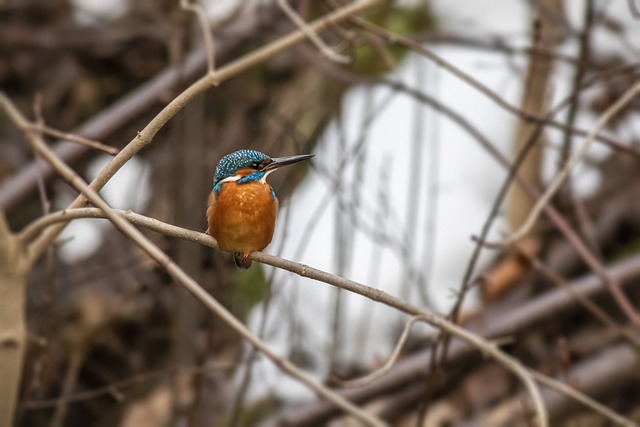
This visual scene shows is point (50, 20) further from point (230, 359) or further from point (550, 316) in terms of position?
point (550, 316)

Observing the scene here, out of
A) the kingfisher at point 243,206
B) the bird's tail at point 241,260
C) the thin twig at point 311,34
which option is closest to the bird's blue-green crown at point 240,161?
the kingfisher at point 243,206

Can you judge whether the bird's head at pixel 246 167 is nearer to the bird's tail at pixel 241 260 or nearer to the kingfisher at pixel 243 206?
the kingfisher at pixel 243 206

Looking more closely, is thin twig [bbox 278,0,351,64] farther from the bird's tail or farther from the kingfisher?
the bird's tail

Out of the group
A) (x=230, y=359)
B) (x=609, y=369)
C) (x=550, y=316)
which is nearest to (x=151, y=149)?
(x=230, y=359)

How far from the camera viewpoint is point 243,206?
1.79 meters

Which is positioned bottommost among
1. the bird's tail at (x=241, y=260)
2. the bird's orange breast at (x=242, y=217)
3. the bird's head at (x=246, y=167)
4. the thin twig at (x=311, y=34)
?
the bird's tail at (x=241, y=260)

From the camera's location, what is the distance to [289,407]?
3.73 m

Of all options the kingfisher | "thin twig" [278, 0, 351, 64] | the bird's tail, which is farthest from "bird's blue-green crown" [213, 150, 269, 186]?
"thin twig" [278, 0, 351, 64]

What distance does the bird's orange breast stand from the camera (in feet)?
5.79

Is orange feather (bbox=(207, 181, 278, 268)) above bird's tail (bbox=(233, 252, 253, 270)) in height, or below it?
above

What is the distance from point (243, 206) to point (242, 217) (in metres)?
0.02

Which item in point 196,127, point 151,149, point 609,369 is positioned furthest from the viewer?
point 609,369

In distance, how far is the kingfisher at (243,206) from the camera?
177cm

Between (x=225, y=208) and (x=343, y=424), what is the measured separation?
2294mm
